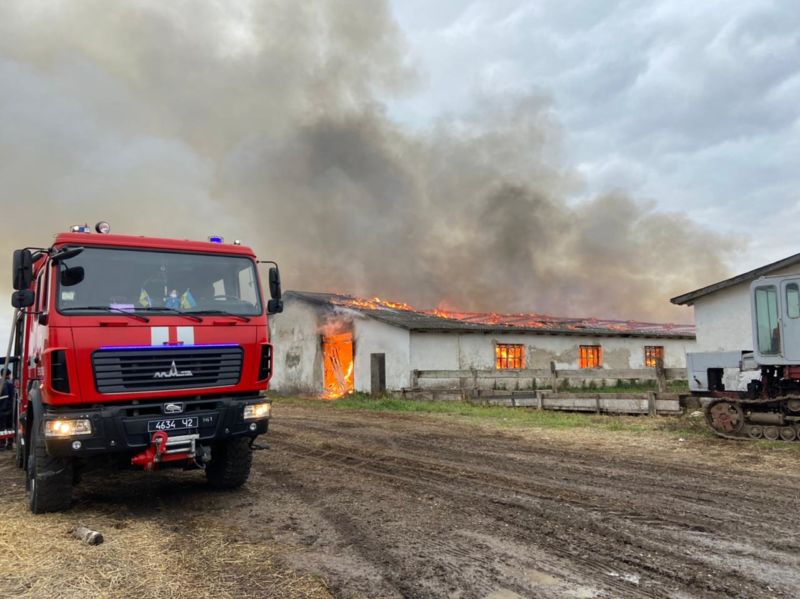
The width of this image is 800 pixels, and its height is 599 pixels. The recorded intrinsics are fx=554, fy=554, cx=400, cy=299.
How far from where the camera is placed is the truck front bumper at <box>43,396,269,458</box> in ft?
17.9

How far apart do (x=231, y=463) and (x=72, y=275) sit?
2.89m

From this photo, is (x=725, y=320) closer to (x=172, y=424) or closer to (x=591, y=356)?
(x=591, y=356)

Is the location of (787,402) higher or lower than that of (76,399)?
lower

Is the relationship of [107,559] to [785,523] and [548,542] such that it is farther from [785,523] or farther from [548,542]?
[785,523]

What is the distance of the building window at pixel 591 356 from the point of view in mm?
25984

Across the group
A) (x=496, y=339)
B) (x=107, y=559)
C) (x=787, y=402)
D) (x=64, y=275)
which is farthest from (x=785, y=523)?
(x=496, y=339)

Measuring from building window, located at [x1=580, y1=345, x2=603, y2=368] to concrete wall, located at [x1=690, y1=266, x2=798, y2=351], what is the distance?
6.36 metres

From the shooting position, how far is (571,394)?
15.6 metres

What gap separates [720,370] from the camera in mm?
11914

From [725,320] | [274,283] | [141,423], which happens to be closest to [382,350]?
[725,320]

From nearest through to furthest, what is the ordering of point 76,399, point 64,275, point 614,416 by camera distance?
point 76,399, point 64,275, point 614,416

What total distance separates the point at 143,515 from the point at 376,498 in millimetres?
2626

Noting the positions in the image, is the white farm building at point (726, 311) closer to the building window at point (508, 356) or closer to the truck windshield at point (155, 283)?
the building window at point (508, 356)

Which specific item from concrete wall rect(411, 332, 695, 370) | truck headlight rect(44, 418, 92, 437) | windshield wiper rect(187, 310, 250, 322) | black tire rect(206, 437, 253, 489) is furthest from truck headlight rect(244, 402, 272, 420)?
concrete wall rect(411, 332, 695, 370)
